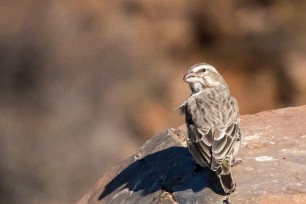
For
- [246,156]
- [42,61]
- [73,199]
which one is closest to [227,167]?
[246,156]

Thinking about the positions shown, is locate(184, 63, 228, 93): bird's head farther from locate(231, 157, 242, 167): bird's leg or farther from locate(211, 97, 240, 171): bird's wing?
locate(231, 157, 242, 167): bird's leg

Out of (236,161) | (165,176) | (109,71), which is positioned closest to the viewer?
(236,161)

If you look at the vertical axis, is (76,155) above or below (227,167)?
below

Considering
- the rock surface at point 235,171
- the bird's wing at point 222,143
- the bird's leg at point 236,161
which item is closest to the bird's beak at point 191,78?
the rock surface at point 235,171

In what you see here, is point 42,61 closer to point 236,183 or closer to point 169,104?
point 169,104

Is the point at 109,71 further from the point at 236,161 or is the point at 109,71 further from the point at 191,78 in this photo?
the point at 236,161

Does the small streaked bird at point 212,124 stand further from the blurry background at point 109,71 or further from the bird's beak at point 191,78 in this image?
the blurry background at point 109,71

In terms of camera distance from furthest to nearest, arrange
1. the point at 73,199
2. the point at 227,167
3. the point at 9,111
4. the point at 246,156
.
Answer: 1. the point at 9,111
2. the point at 73,199
3. the point at 246,156
4. the point at 227,167

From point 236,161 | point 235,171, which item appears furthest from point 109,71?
point 235,171
